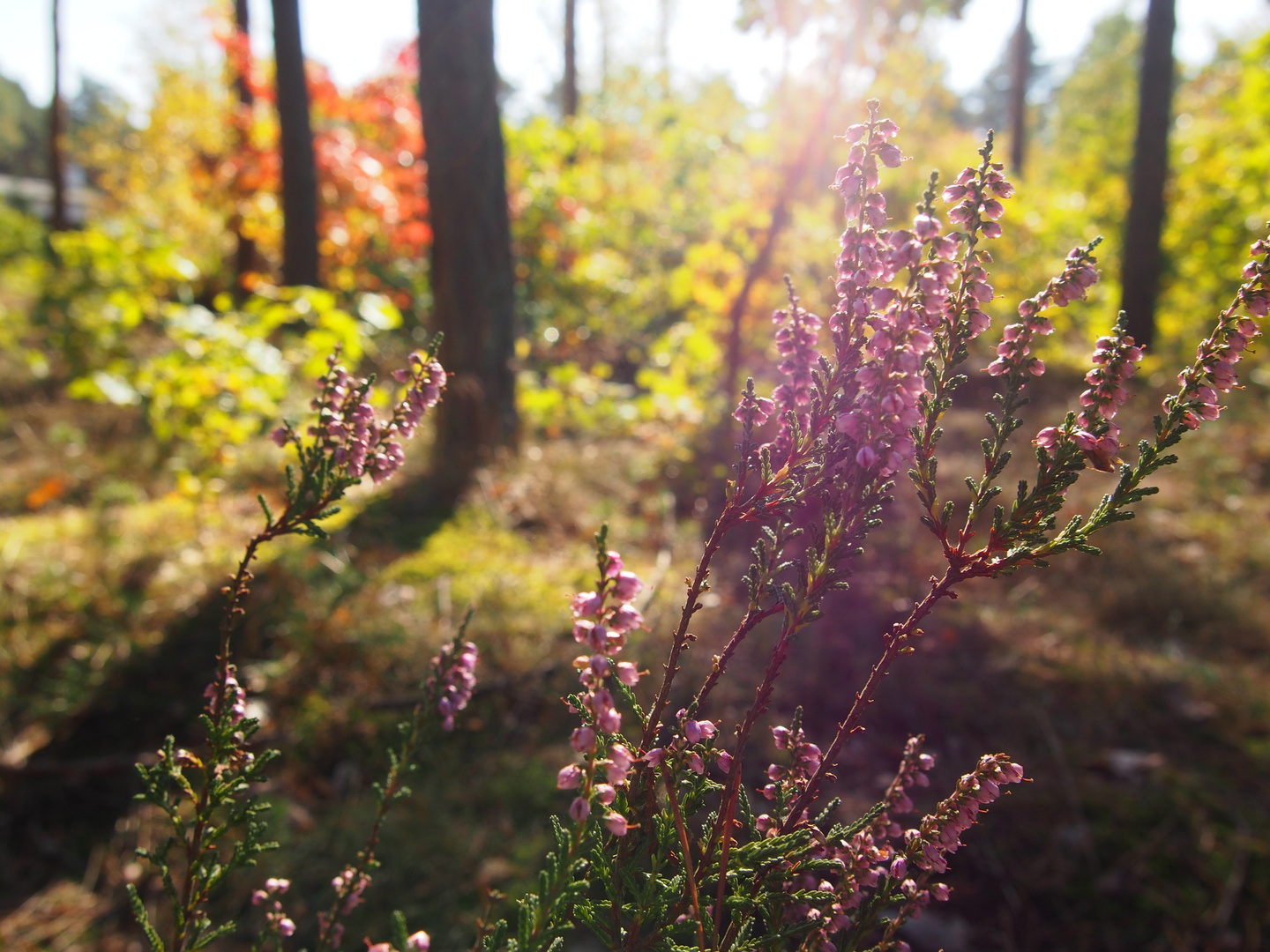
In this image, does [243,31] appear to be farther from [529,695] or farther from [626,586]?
[626,586]

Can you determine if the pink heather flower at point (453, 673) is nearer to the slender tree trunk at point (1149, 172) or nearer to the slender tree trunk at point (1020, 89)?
the slender tree trunk at point (1149, 172)

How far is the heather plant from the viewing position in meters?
0.83

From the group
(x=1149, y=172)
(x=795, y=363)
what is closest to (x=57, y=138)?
(x=1149, y=172)

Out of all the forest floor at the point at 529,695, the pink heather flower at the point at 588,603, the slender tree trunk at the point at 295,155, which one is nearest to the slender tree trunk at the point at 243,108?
the slender tree trunk at the point at 295,155

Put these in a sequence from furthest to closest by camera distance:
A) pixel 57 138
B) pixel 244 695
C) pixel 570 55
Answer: pixel 57 138
pixel 570 55
pixel 244 695

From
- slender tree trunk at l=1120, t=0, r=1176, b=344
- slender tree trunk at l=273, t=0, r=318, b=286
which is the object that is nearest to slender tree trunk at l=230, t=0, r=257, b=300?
slender tree trunk at l=273, t=0, r=318, b=286

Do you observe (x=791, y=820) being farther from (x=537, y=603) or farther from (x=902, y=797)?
(x=537, y=603)

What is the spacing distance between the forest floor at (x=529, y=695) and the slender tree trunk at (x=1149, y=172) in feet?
11.5

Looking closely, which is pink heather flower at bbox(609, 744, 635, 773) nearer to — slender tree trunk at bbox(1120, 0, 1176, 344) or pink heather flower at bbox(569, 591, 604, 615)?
pink heather flower at bbox(569, 591, 604, 615)

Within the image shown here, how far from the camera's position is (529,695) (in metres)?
3.17

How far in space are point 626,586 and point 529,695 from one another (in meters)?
2.57

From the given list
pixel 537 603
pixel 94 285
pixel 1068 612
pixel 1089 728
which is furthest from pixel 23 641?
pixel 1068 612

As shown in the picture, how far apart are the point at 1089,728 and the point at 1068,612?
1124mm

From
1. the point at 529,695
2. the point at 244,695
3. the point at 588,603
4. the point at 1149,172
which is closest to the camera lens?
the point at 588,603
